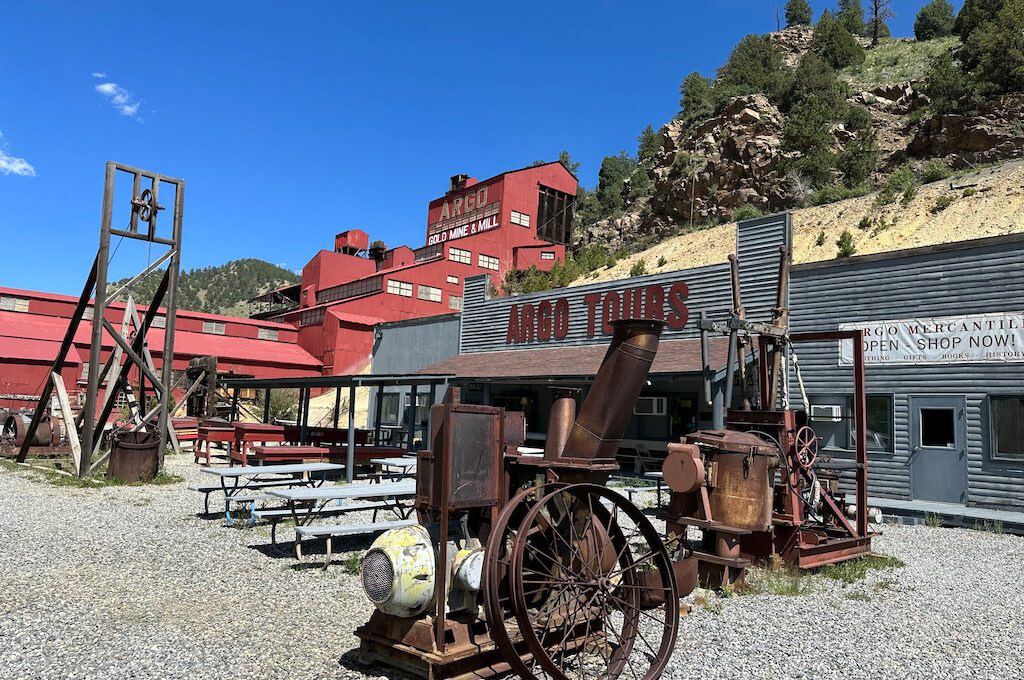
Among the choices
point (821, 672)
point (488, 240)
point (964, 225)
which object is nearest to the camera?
point (821, 672)

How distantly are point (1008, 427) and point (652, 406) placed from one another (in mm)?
9008

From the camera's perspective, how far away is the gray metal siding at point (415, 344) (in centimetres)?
2330

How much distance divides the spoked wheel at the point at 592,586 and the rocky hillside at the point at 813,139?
3053 cm

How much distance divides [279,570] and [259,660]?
106 inches

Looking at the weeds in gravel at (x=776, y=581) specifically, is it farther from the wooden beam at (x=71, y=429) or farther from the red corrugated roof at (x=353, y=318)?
the red corrugated roof at (x=353, y=318)

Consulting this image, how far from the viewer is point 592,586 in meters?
4.02

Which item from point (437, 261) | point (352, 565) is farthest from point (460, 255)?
point (352, 565)

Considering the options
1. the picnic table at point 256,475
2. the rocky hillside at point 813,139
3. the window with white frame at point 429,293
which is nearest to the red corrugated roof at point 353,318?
the window with white frame at point 429,293

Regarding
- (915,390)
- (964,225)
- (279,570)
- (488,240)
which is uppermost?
(488,240)

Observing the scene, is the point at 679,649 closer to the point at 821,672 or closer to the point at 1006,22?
the point at 821,672

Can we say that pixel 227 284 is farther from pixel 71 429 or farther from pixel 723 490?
pixel 723 490

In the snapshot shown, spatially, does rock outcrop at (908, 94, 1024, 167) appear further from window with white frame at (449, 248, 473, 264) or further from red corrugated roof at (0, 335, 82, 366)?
red corrugated roof at (0, 335, 82, 366)

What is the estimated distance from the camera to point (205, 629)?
496 centimetres

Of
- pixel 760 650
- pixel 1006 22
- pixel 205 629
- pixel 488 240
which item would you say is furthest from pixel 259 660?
pixel 1006 22
